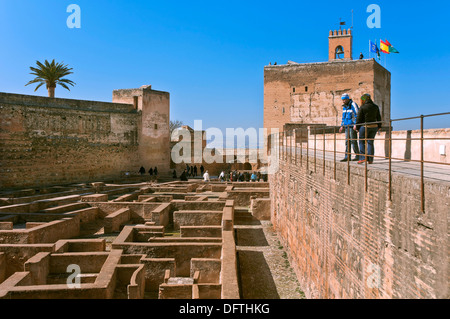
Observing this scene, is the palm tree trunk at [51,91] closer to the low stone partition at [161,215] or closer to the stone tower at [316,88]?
the stone tower at [316,88]

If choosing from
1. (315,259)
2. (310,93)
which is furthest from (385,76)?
(315,259)

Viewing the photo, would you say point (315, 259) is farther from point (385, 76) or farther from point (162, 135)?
point (385, 76)

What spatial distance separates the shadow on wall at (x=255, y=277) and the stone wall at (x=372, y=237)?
2.83ft

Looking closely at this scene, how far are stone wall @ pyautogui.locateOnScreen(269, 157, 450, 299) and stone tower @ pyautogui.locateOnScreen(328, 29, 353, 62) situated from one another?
24.6 metres

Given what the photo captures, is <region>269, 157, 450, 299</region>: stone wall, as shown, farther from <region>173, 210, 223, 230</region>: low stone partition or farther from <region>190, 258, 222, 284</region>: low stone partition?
<region>173, 210, 223, 230</region>: low stone partition

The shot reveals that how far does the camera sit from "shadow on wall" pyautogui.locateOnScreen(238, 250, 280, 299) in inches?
301

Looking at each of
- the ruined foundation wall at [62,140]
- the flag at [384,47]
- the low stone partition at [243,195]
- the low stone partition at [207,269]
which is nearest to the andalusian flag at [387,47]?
the flag at [384,47]

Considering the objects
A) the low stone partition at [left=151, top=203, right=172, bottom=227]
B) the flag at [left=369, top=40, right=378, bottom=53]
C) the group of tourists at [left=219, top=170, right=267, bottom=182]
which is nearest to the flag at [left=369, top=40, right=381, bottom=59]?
the flag at [left=369, top=40, right=378, bottom=53]

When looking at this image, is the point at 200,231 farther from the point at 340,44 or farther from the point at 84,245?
the point at 340,44

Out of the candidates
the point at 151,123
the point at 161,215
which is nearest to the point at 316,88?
the point at 151,123

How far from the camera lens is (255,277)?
8477 millimetres

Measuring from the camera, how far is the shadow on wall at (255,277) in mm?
7658

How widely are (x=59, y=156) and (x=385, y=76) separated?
2421cm
